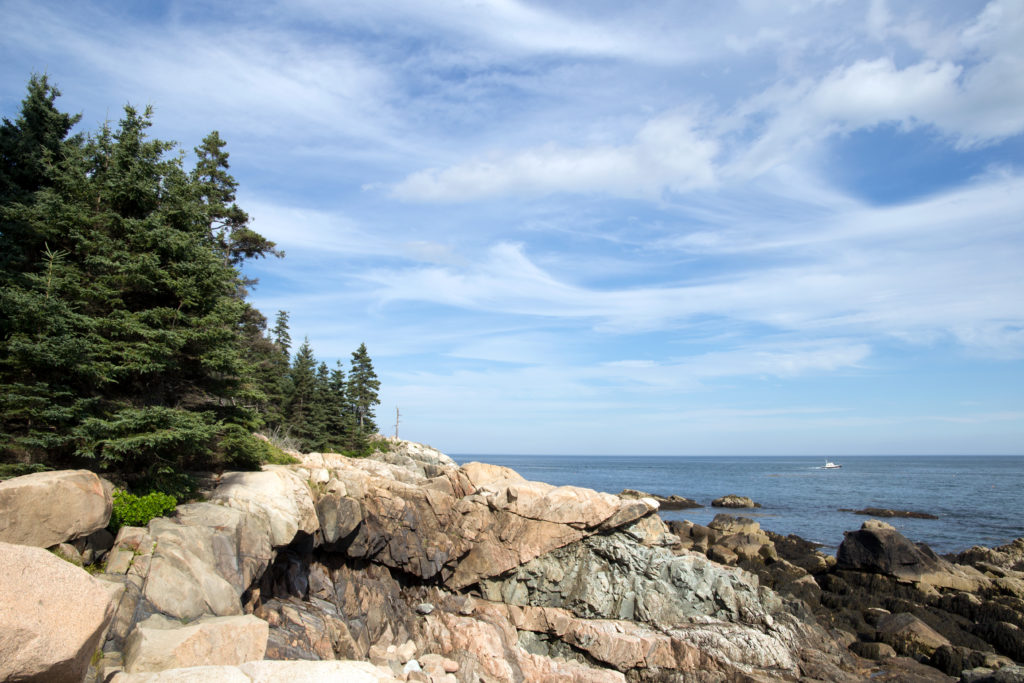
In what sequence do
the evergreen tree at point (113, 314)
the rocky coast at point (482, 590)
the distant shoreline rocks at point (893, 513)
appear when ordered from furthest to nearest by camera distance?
the distant shoreline rocks at point (893, 513) < the evergreen tree at point (113, 314) < the rocky coast at point (482, 590)

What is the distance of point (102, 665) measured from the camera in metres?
9.84

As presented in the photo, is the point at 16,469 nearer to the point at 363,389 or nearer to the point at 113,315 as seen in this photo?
the point at 113,315

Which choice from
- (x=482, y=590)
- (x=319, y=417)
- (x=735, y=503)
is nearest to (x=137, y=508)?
(x=482, y=590)

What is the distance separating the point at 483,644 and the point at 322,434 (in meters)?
28.4

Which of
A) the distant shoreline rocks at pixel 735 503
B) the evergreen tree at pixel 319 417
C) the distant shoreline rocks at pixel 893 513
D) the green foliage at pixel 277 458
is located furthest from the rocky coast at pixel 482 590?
the distant shoreline rocks at pixel 735 503

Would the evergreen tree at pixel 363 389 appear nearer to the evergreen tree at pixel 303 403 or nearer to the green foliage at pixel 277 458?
the evergreen tree at pixel 303 403

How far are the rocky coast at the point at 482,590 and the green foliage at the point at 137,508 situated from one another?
53 cm

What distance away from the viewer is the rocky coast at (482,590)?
12312 mm

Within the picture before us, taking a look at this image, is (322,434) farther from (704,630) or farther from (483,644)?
(704,630)

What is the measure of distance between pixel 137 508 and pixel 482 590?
1574 cm

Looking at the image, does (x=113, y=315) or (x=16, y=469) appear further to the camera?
(x=113, y=315)

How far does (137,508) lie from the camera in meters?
14.6

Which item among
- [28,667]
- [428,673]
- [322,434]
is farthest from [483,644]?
[322,434]

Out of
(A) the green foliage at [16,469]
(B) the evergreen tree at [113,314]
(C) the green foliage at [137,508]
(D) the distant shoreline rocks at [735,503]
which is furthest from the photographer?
(D) the distant shoreline rocks at [735,503]
